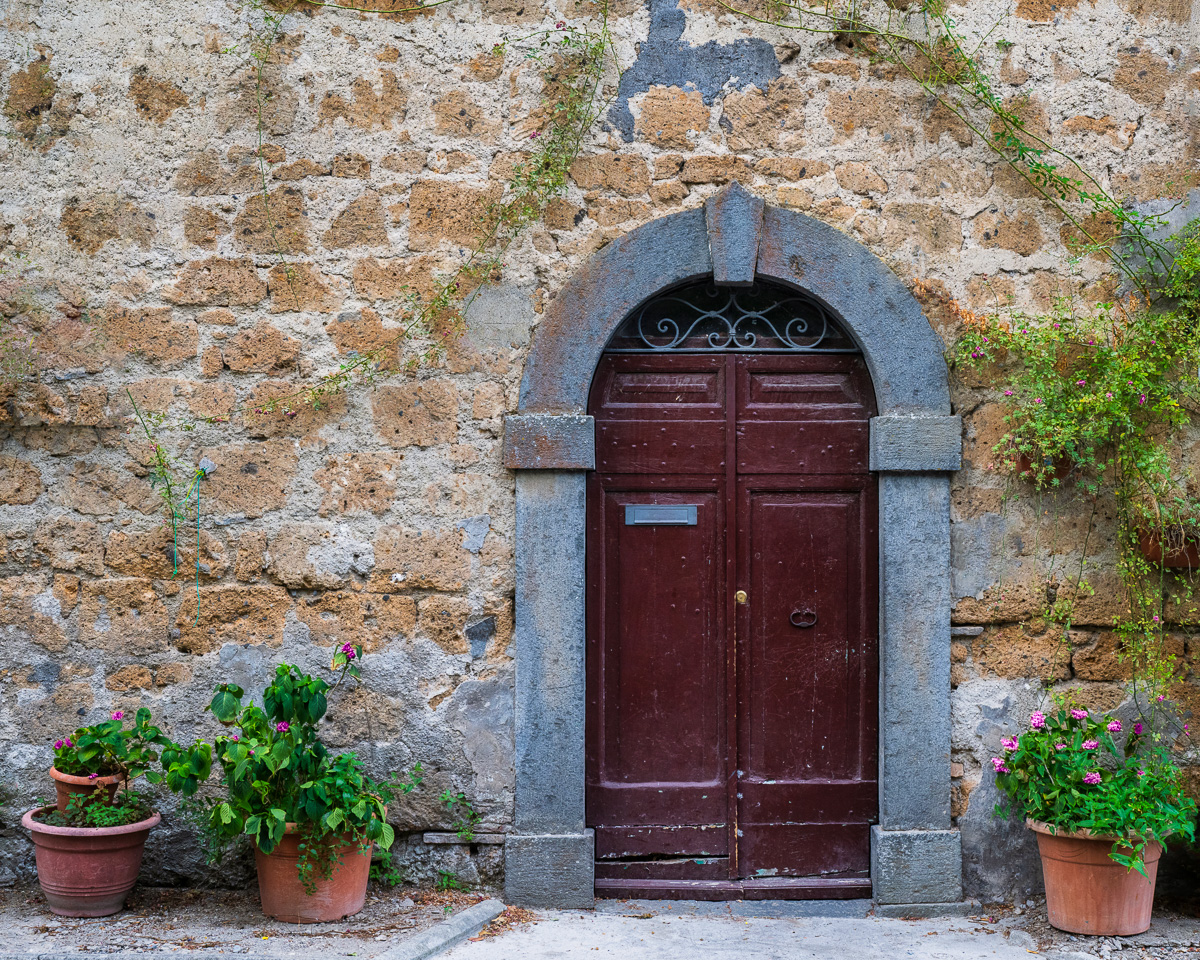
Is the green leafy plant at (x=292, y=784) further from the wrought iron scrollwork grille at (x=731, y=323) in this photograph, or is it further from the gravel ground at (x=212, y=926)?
the wrought iron scrollwork grille at (x=731, y=323)

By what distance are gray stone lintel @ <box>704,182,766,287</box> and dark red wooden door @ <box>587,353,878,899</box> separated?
13.7 inches

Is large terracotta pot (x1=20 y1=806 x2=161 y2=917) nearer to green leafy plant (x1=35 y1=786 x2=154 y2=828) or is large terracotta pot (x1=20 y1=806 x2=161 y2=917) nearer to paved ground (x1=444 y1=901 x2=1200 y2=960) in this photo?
green leafy plant (x1=35 y1=786 x2=154 y2=828)

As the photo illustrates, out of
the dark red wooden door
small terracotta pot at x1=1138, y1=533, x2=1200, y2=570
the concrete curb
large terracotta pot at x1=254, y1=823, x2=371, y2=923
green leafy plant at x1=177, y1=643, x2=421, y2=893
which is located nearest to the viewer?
the concrete curb

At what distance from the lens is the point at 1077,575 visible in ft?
12.4

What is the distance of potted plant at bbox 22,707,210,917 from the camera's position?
11.1ft

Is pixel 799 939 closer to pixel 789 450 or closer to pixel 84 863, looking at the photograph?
pixel 789 450

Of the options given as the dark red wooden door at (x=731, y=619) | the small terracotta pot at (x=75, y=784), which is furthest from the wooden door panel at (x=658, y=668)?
the small terracotta pot at (x=75, y=784)

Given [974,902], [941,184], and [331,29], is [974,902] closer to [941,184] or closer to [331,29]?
[941,184]

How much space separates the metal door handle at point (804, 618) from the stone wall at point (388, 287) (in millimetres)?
551

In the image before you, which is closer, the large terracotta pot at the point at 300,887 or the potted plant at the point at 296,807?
the potted plant at the point at 296,807

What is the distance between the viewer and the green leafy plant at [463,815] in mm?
3707

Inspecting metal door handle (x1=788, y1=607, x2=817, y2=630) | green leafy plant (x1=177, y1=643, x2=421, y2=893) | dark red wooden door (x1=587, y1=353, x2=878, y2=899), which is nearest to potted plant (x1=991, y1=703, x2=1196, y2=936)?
dark red wooden door (x1=587, y1=353, x2=878, y2=899)

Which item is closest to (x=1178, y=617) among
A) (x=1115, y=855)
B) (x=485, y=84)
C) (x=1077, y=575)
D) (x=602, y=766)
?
(x=1077, y=575)

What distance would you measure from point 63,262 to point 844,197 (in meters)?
3.03
